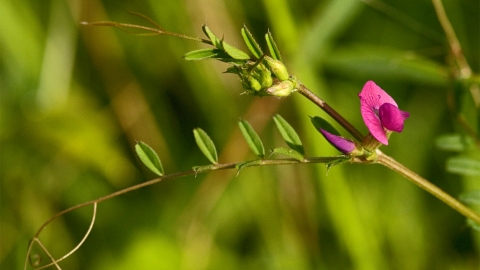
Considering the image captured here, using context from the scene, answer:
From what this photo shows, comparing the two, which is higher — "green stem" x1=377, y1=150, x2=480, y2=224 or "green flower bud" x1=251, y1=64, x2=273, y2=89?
"green flower bud" x1=251, y1=64, x2=273, y2=89

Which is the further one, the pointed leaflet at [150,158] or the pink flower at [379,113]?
the pointed leaflet at [150,158]

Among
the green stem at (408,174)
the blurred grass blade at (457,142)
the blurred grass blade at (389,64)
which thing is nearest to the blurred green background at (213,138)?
the blurred grass blade at (389,64)

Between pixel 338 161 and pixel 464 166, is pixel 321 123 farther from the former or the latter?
pixel 464 166


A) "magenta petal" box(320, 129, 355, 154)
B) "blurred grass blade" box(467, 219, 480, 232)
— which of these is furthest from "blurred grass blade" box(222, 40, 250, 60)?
"blurred grass blade" box(467, 219, 480, 232)

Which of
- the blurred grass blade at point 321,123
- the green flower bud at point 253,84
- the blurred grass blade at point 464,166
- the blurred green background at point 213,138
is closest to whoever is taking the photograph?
the green flower bud at point 253,84

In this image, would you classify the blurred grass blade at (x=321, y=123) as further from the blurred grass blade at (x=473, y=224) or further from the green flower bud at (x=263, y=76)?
the blurred grass blade at (x=473, y=224)

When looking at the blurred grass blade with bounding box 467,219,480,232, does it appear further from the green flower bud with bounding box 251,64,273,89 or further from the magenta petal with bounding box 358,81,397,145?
the green flower bud with bounding box 251,64,273,89

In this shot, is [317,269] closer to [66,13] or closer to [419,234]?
[419,234]
